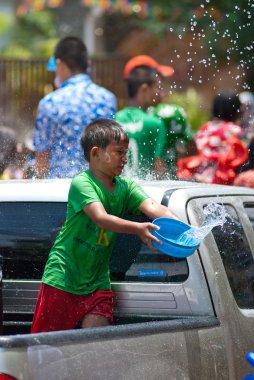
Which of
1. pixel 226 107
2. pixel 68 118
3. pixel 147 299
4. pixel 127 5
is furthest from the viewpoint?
pixel 127 5

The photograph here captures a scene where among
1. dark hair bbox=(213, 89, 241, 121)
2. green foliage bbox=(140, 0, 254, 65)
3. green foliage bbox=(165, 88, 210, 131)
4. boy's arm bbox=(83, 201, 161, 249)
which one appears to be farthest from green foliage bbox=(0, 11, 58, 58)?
boy's arm bbox=(83, 201, 161, 249)

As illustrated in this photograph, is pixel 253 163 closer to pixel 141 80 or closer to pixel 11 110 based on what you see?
pixel 141 80

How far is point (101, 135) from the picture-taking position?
488 cm

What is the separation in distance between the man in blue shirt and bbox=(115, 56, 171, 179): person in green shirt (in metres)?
0.24

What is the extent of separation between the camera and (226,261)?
189 inches

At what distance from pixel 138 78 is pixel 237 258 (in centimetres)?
341

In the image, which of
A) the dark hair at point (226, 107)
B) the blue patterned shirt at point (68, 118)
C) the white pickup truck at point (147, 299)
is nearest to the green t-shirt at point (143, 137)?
the blue patterned shirt at point (68, 118)

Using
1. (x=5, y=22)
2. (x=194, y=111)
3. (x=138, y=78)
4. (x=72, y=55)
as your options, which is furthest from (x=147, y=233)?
(x=5, y=22)

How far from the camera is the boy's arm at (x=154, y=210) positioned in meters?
4.65

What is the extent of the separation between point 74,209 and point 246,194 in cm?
109

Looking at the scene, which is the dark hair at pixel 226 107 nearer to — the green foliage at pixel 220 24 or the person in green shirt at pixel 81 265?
the person in green shirt at pixel 81 265

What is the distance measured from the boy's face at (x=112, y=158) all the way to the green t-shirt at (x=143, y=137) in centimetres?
213

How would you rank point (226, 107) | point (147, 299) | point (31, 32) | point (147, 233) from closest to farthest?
point (147, 233) → point (147, 299) → point (226, 107) → point (31, 32)

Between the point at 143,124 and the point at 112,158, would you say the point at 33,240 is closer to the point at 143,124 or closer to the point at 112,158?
the point at 112,158
